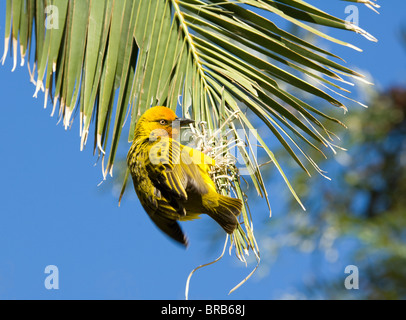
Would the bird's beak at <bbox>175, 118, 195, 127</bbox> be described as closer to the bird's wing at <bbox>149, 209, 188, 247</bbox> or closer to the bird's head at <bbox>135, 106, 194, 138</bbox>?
the bird's head at <bbox>135, 106, 194, 138</bbox>

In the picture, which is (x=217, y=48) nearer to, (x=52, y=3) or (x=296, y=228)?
(x=52, y=3)

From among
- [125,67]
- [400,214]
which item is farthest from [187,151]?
[400,214]

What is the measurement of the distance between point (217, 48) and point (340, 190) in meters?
9.60

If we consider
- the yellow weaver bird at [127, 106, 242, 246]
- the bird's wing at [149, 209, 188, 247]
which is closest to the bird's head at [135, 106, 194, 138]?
the yellow weaver bird at [127, 106, 242, 246]

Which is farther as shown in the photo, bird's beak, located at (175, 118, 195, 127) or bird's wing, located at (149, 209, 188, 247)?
bird's beak, located at (175, 118, 195, 127)

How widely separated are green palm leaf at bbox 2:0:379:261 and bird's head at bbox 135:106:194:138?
4 centimetres

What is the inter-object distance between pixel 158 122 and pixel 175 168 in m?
0.32

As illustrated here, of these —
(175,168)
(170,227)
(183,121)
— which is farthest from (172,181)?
(183,121)

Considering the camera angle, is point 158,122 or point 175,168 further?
point 158,122

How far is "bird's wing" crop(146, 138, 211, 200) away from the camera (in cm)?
229

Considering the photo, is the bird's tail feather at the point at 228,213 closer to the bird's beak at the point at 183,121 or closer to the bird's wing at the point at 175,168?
the bird's wing at the point at 175,168

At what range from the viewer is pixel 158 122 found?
2.58m

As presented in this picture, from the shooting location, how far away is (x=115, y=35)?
252cm

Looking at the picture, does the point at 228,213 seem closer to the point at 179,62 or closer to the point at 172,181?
the point at 172,181
